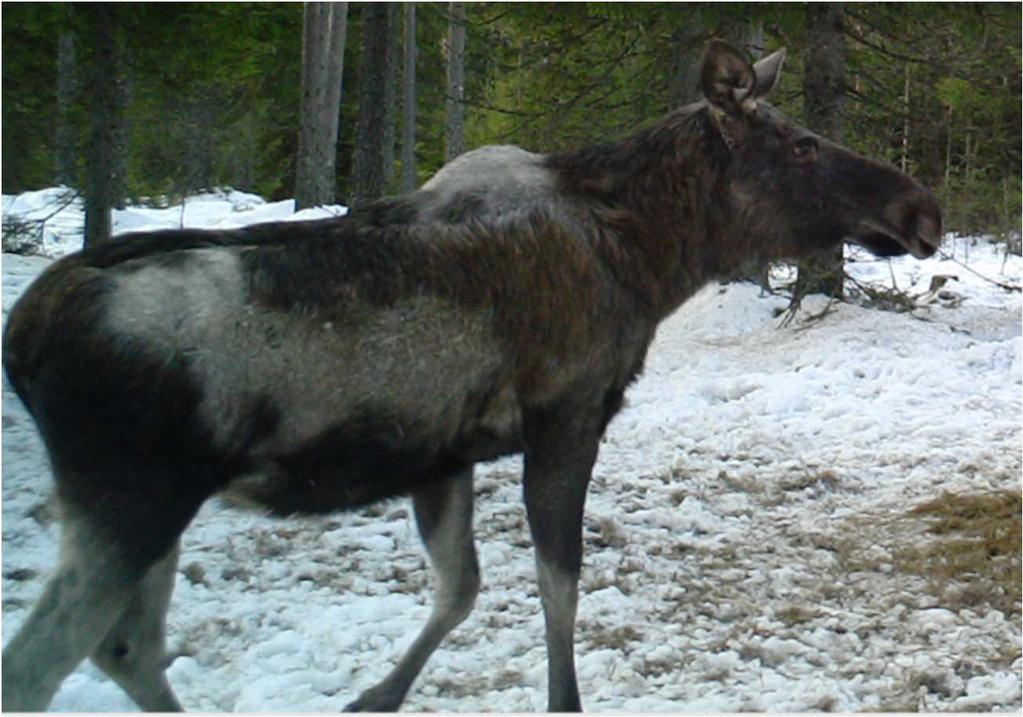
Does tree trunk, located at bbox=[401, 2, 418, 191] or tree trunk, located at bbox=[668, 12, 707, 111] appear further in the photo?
tree trunk, located at bbox=[401, 2, 418, 191]

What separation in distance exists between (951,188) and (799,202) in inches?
545

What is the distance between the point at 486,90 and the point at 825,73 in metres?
10.4

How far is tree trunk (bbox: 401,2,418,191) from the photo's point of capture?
23.3m

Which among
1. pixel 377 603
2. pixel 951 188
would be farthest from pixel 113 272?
pixel 951 188

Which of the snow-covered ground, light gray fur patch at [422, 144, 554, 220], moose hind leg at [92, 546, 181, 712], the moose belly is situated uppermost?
light gray fur patch at [422, 144, 554, 220]

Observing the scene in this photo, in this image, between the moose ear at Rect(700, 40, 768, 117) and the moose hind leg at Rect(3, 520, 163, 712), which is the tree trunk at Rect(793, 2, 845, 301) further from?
the moose hind leg at Rect(3, 520, 163, 712)

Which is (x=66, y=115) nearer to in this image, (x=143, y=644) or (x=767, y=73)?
(x=143, y=644)

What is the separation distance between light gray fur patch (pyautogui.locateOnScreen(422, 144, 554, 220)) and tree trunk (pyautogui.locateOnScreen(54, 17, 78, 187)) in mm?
3929

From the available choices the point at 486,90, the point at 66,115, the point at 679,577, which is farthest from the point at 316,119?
the point at 679,577

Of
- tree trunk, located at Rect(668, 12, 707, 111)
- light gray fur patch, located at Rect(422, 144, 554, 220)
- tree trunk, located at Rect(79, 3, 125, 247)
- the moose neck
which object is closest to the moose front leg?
the moose neck

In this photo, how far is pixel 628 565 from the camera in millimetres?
6418

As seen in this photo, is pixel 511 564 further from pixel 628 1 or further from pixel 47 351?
pixel 628 1

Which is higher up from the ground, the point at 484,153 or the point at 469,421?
the point at 484,153

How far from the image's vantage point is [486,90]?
21.6 metres
